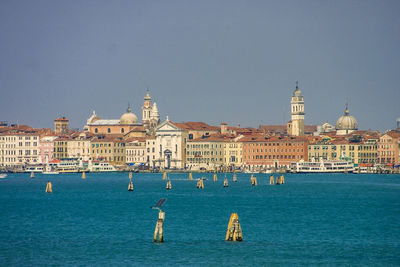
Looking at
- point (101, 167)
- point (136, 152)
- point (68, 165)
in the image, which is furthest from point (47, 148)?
point (136, 152)

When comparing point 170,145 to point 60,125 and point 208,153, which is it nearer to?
point 208,153

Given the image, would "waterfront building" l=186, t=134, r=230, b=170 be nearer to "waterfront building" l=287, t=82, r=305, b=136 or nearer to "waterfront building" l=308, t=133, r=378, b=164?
"waterfront building" l=308, t=133, r=378, b=164

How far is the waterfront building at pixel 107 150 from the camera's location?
14362 centimetres

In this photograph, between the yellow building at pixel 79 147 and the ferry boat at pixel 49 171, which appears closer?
the ferry boat at pixel 49 171

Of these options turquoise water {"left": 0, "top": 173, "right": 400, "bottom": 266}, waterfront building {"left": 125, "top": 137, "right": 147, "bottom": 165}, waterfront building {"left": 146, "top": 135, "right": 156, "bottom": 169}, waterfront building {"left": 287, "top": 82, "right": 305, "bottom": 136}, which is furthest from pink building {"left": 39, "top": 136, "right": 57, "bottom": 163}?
turquoise water {"left": 0, "top": 173, "right": 400, "bottom": 266}

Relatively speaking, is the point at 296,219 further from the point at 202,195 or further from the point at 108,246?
the point at 202,195

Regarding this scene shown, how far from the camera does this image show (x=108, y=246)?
3791 cm

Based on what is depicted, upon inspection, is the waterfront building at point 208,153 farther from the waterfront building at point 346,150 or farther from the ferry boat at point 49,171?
the ferry boat at point 49,171

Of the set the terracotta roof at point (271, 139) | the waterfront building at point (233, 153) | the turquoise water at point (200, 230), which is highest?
the terracotta roof at point (271, 139)

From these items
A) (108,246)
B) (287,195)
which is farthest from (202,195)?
(108,246)

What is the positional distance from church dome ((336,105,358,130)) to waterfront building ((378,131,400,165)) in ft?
81.6

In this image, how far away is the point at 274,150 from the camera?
436 feet

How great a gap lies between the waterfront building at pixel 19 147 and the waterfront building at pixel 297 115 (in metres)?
39.6

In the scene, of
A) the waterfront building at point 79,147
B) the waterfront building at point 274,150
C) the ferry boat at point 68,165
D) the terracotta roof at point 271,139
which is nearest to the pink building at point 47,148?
the waterfront building at point 79,147
